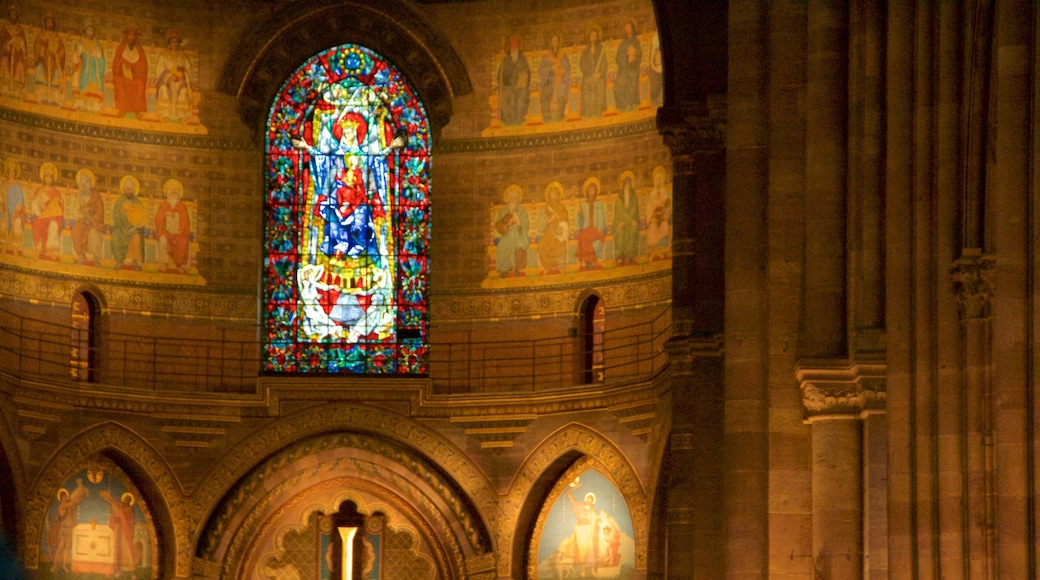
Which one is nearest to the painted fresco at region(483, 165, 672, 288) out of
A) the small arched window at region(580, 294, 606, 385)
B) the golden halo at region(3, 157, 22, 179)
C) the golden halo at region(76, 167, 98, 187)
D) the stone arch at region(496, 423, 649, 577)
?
the small arched window at region(580, 294, 606, 385)

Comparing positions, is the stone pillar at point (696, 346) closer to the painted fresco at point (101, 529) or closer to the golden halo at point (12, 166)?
the painted fresco at point (101, 529)

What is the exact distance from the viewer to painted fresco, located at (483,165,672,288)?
39.7 m

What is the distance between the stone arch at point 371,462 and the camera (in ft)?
131

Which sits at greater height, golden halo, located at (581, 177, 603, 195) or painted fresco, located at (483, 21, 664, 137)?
painted fresco, located at (483, 21, 664, 137)

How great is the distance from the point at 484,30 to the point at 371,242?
3901mm

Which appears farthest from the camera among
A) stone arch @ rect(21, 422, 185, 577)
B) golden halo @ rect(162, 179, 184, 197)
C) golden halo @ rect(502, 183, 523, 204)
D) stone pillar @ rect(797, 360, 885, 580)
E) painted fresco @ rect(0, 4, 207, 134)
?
golden halo @ rect(502, 183, 523, 204)

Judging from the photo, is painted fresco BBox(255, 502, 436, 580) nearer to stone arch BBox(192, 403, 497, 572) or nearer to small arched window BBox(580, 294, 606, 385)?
stone arch BBox(192, 403, 497, 572)

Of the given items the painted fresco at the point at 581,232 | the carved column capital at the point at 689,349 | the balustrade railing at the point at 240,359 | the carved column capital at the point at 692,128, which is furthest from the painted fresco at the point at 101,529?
the carved column capital at the point at 692,128

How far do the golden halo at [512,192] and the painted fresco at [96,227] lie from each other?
196 inches

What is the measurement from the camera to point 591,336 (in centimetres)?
4047

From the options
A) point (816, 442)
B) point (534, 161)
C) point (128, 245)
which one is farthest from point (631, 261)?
point (816, 442)

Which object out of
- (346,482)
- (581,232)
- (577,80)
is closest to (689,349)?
(581,232)

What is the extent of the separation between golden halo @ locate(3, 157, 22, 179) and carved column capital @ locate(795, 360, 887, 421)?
1930cm

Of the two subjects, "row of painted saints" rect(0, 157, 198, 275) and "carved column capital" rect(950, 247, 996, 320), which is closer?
"carved column capital" rect(950, 247, 996, 320)
